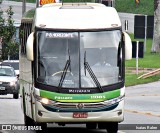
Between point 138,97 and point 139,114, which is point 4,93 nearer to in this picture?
point 138,97

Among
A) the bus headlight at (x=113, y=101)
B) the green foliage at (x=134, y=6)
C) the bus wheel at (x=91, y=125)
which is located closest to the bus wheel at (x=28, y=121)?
the bus wheel at (x=91, y=125)

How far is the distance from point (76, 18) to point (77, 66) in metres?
1.19

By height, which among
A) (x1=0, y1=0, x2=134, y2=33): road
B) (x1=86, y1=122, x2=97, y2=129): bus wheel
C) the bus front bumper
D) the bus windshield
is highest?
the bus windshield

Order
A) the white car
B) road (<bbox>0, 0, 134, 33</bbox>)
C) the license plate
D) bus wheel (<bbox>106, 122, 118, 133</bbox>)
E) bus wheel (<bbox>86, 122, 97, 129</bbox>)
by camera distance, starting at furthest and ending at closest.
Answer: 1. road (<bbox>0, 0, 134, 33</bbox>)
2. the white car
3. bus wheel (<bbox>86, 122, 97, 129</bbox>)
4. bus wheel (<bbox>106, 122, 118, 133</bbox>)
5. the license plate

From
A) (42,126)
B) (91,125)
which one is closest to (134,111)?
(91,125)

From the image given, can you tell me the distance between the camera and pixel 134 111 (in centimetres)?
3052

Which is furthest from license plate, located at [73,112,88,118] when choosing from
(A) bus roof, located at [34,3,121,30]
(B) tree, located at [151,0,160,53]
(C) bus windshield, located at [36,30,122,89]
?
(B) tree, located at [151,0,160,53]

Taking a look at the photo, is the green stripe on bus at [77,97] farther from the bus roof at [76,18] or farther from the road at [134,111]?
the road at [134,111]

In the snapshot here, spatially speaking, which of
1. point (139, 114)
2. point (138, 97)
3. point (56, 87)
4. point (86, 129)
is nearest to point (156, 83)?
point (138, 97)

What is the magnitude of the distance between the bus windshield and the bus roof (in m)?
0.17

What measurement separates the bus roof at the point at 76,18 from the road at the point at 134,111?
2927 mm

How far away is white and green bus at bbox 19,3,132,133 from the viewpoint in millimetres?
20484

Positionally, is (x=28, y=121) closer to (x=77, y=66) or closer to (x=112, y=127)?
(x=112, y=127)

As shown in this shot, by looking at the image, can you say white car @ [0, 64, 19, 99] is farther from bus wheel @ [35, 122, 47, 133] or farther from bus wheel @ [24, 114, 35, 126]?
bus wheel @ [35, 122, 47, 133]
